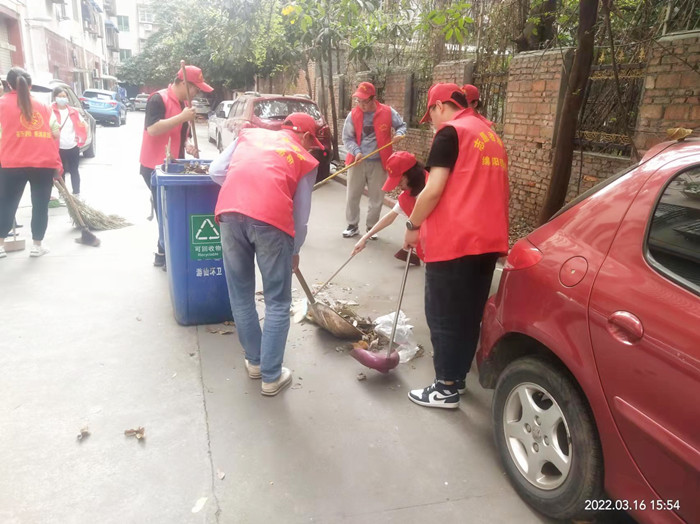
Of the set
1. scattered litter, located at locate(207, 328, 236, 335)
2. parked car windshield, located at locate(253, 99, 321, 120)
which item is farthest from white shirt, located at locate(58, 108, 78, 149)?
scattered litter, located at locate(207, 328, 236, 335)

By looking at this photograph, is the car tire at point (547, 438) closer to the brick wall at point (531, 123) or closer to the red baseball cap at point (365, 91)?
the red baseball cap at point (365, 91)

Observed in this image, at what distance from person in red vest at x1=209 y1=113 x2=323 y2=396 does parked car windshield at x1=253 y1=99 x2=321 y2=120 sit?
24.9 feet

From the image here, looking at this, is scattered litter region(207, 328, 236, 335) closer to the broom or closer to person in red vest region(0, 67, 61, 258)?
person in red vest region(0, 67, 61, 258)

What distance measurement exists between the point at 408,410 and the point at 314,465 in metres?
0.76

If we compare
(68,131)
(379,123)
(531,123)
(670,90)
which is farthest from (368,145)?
(68,131)

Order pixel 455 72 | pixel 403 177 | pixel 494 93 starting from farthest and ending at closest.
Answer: pixel 455 72, pixel 494 93, pixel 403 177

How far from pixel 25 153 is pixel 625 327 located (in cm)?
548

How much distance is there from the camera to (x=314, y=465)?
261 cm

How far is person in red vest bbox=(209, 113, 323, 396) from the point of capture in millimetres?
2854

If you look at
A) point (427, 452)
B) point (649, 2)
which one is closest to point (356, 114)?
point (649, 2)

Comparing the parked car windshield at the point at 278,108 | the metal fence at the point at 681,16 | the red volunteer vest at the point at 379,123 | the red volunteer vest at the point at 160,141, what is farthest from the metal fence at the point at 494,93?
the red volunteer vest at the point at 160,141

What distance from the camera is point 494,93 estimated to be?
809 cm

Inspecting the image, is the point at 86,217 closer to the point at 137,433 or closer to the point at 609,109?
the point at 137,433

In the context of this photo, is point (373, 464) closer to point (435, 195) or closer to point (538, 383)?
point (538, 383)
